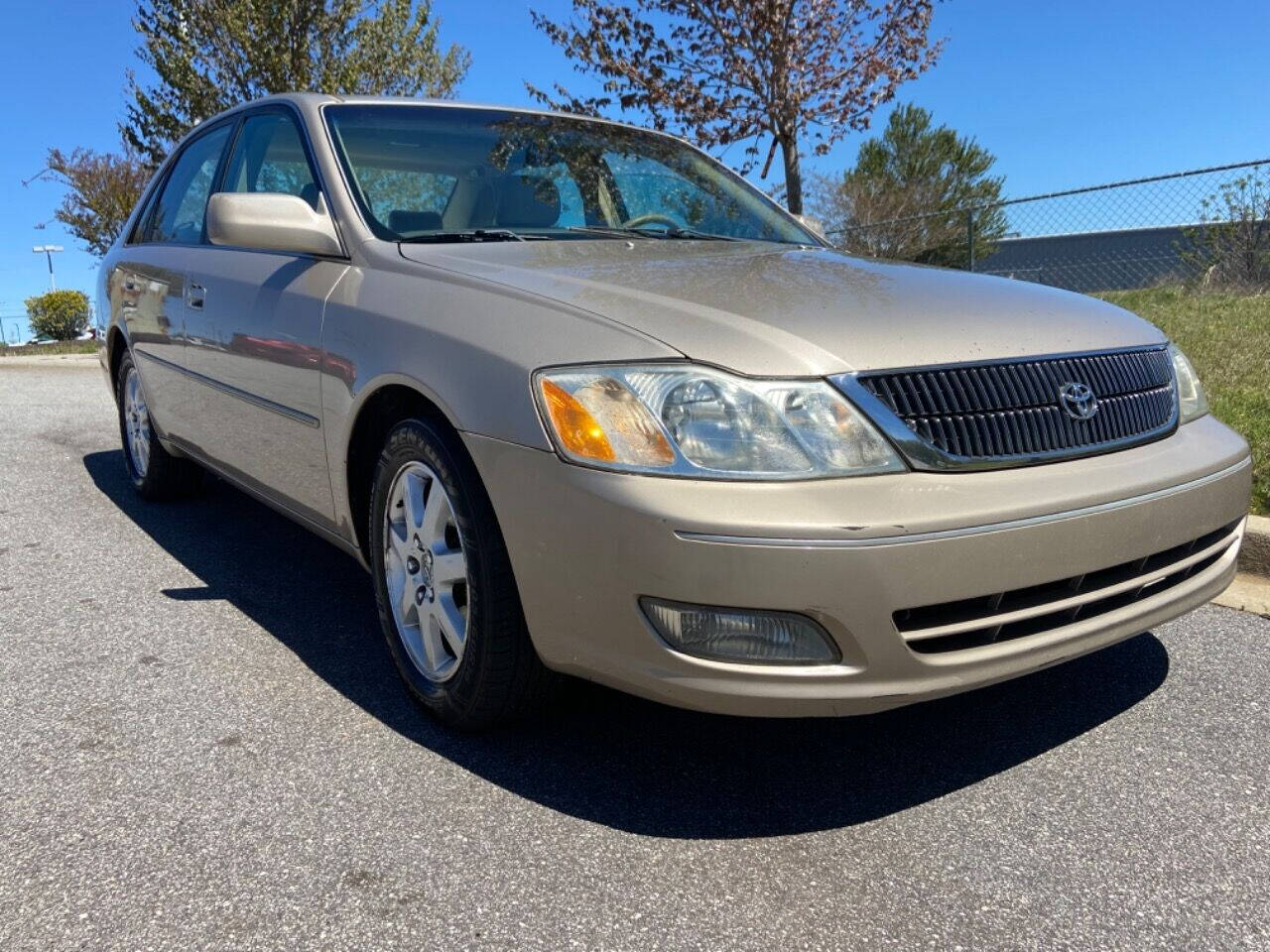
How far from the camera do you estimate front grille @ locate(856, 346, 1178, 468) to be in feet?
7.01

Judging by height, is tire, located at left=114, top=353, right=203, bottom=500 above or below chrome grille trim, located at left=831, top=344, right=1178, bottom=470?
below

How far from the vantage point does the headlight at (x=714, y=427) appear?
6.69ft

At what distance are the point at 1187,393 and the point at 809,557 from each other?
4.69ft

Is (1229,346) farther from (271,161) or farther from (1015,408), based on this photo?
(271,161)

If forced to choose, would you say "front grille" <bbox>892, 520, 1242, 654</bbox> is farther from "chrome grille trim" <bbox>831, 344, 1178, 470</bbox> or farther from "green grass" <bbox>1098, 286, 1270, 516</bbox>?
"green grass" <bbox>1098, 286, 1270, 516</bbox>

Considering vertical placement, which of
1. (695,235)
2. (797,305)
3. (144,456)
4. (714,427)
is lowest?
(144,456)

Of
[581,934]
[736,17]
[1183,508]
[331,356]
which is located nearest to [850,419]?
[1183,508]

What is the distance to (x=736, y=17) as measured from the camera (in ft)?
35.7

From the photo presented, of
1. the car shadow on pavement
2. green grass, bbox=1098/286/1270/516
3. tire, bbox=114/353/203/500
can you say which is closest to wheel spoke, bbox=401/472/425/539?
the car shadow on pavement

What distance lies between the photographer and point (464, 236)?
3.07 m

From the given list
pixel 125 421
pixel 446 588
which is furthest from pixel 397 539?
pixel 125 421

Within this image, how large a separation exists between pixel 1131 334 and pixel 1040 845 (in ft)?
4.17

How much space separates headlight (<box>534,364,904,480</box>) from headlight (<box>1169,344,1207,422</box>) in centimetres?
111

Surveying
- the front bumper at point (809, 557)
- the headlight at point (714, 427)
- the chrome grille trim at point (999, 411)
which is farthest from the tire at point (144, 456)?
the chrome grille trim at point (999, 411)
